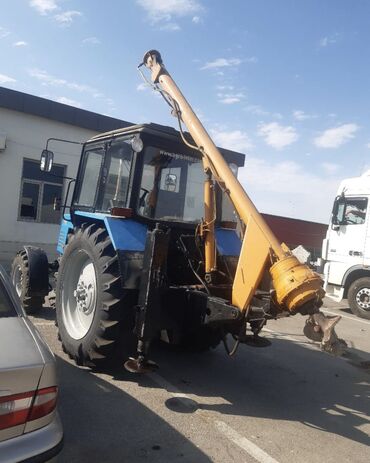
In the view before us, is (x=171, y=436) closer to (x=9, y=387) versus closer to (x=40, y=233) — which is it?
(x=9, y=387)

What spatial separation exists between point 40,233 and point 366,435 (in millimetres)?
12029

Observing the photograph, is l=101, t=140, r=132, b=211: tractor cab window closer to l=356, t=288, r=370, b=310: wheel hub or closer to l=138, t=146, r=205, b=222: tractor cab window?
l=138, t=146, r=205, b=222: tractor cab window

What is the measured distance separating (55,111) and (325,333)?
39.9 ft

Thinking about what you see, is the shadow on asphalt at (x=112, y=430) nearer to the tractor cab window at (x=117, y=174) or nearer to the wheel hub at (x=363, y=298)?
the tractor cab window at (x=117, y=174)

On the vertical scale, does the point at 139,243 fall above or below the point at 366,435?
above

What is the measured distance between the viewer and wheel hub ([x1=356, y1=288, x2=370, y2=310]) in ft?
33.5

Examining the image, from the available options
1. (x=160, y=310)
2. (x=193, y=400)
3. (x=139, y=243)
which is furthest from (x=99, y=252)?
(x=193, y=400)

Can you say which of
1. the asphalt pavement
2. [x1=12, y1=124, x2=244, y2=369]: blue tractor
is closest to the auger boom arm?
[x1=12, y1=124, x2=244, y2=369]: blue tractor

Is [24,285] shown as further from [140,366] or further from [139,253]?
[140,366]

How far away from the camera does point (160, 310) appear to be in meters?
4.29

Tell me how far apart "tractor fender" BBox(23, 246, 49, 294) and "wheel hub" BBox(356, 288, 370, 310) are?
733 centimetres

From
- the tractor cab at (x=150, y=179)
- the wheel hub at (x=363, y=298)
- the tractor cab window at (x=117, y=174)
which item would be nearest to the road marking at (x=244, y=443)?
the tractor cab at (x=150, y=179)

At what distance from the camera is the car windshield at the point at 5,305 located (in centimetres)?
281

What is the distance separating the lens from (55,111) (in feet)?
44.8
